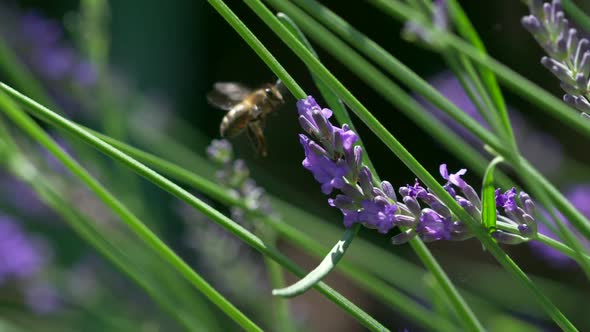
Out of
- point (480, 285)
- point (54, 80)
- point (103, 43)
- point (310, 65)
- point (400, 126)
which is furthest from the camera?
point (400, 126)

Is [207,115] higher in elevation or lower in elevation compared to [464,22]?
lower

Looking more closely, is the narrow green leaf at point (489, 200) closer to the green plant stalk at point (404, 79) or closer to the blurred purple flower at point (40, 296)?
the green plant stalk at point (404, 79)

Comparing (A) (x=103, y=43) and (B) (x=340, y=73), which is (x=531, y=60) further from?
(A) (x=103, y=43)

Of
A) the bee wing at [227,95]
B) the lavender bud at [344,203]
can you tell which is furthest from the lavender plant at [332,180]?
the bee wing at [227,95]

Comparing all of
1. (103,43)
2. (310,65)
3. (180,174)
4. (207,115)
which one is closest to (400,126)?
(207,115)

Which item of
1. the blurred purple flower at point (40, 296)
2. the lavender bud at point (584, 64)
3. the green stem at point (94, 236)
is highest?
the lavender bud at point (584, 64)

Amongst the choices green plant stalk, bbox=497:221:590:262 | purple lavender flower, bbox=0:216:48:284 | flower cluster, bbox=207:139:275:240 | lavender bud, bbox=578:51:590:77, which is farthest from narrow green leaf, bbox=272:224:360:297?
purple lavender flower, bbox=0:216:48:284
